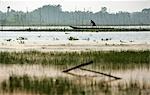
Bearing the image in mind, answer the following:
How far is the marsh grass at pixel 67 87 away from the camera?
18.9 meters

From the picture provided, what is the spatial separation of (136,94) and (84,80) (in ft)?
18.0

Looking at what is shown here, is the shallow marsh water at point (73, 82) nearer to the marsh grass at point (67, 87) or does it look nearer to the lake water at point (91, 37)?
the marsh grass at point (67, 87)

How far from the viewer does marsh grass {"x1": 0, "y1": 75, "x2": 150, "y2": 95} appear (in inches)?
744

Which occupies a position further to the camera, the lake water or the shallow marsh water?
the lake water

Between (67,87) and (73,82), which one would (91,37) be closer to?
(73,82)

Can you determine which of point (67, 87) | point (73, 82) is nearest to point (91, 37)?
point (73, 82)

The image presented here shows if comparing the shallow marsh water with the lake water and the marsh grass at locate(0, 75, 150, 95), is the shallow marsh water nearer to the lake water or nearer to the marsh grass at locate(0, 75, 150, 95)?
the marsh grass at locate(0, 75, 150, 95)

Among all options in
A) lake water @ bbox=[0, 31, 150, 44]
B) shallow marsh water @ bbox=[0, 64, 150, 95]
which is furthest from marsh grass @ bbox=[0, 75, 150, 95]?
lake water @ bbox=[0, 31, 150, 44]

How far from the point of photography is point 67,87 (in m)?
20.1

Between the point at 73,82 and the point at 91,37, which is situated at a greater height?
the point at 73,82

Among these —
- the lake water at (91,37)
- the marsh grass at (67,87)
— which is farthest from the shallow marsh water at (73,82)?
the lake water at (91,37)

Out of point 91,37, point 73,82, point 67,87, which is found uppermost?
point 67,87

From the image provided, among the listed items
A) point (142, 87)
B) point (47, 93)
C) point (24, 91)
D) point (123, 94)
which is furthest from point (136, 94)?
point (24, 91)

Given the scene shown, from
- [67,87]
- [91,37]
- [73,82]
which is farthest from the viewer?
[91,37]
